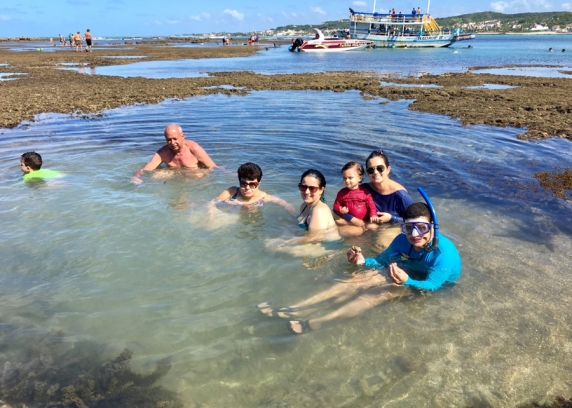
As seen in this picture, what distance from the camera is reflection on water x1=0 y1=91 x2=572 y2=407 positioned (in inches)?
121

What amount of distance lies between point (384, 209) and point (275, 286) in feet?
7.33

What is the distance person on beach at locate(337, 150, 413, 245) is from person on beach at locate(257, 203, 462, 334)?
946 millimetres

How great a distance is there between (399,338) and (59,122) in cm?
1257

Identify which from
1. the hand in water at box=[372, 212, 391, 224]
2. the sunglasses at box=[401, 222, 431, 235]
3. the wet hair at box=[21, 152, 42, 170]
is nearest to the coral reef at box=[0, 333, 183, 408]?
the sunglasses at box=[401, 222, 431, 235]

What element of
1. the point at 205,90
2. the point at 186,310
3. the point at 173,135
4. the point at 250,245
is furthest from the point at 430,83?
the point at 186,310

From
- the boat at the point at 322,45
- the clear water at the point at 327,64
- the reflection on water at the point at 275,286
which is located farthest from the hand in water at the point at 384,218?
the boat at the point at 322,45

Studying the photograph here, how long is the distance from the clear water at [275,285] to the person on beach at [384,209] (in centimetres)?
24

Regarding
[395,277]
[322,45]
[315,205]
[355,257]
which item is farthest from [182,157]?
[322,45]

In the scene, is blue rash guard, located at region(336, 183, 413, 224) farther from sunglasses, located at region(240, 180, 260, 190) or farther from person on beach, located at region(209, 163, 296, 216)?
sunglasses, located at region(240, 180, 260, 190)

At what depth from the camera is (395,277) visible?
373 cm

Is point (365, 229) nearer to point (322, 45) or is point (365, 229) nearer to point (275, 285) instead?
point (275, 285)

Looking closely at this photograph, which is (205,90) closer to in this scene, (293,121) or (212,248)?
(293,121)

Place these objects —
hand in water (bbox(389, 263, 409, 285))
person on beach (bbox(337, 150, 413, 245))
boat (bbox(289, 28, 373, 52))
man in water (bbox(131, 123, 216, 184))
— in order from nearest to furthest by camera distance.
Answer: hand in water (bbox(389, 263, 409, 285)) → person on beach (bbox(337, 150, 413, 245)) → man in water (bbox(131, 123, 216, 184)) → boat (bbox(289, 28, 373, 52))

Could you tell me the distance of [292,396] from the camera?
2.92 metres
